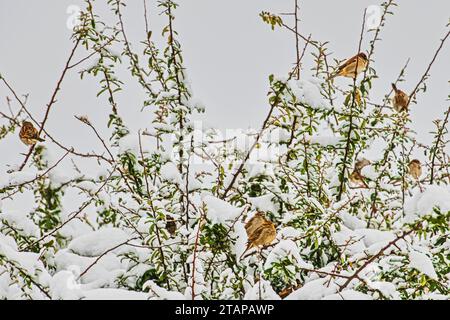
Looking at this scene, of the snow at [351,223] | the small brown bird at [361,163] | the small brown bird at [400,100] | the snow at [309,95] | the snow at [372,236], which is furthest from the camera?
the small brown bird at [361,163]

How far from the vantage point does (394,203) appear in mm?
2398

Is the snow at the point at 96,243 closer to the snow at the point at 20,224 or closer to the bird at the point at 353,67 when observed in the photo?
the snow at the point at 20,224

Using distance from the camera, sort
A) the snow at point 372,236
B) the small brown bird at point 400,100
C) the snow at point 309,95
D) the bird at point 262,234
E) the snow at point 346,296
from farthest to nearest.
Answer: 1. the small brown bird at point 400,100
2. the snow at point 309,95
3. the snow at point 372,236
4. the bird at point 262,234
5. the snow at point 346,296

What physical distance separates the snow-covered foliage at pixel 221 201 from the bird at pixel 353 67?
0.33ft

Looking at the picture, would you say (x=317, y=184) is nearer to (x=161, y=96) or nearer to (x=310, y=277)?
(x=310, y=277)

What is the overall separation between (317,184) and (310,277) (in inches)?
22.0

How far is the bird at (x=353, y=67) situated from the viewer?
1.97 m

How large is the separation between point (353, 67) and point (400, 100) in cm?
37

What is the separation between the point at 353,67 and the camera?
1976 millimetres

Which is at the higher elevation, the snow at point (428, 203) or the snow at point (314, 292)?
the snow at point (428, 203)

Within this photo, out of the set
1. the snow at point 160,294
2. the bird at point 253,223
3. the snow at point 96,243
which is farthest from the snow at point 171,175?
the snow at point 160,294

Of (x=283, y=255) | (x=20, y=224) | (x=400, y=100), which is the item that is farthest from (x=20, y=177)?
(x=400, y=100)

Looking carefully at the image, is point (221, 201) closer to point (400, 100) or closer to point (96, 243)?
point (96, 243)
